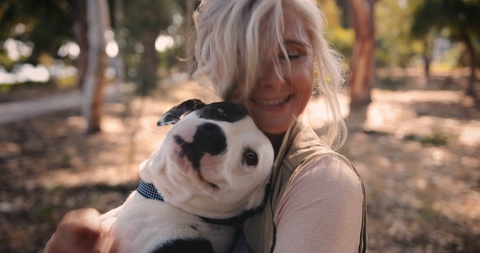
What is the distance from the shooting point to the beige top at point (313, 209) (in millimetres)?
988

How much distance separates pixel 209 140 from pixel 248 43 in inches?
15.8

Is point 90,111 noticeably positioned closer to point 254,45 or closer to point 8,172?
point 8,172

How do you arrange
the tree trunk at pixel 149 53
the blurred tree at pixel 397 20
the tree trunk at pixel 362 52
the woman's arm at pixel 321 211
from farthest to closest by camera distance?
1. the tree trunk at pixel 149 53
2. the blurred tree at pixel 397 20
3. the tree trunk at pixel 362 52
4. the woman's arm at pixel 321 211

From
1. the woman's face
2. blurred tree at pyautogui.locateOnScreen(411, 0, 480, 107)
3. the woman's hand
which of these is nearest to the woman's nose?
the woman's face

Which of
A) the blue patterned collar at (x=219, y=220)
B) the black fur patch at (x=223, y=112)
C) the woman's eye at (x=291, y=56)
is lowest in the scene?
the blue patterned collar at (x=219, y=220)

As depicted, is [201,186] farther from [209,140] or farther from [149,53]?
[149,53]

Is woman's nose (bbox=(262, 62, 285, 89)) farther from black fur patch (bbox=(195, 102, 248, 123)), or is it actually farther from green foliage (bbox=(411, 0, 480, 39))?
green foliage (bbox=(411, 0, 480, 39))

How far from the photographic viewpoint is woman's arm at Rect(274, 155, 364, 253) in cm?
98

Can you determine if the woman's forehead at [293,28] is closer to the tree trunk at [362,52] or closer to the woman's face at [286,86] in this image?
the woman's face at [286,86]

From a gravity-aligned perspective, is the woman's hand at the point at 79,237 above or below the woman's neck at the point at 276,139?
below

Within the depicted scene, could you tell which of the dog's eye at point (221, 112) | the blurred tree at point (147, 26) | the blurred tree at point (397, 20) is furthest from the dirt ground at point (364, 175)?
the blurred tree at point (147, 26)

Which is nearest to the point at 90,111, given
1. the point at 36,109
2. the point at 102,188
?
the point at 102,188

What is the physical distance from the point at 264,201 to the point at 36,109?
12.6m

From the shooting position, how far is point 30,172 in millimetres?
5246
